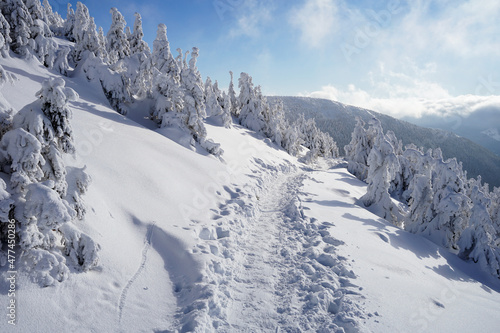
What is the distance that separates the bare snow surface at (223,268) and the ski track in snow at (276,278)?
3 centimetres

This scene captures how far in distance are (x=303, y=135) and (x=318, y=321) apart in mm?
75259

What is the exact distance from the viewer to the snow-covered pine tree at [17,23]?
53.7ft

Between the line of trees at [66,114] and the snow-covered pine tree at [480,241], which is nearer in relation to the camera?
the line of trees at [66,114]

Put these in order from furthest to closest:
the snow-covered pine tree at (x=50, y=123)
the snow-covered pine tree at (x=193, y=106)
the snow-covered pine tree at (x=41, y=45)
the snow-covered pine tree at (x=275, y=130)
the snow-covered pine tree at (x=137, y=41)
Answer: the snow-covered pine tree at (x=275, y=130), the snow-covered pine tree at (x=137, y=41), the snow-covered pine tree at (x=193, y=106), the snow-covered pine tree at (x=41, y=45), the snow-covered pine tree at (x=50, y=123)

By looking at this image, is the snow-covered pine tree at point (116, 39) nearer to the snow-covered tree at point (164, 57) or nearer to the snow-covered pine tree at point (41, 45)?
the snow-covered tree at point (164, 57)

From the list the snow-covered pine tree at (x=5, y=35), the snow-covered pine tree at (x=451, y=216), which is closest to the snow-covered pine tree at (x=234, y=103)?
the snow-covered pine tree at (x=5, y=35)

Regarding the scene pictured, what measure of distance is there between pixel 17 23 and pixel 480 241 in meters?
32.7

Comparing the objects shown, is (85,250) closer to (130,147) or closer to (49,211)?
(49,211)

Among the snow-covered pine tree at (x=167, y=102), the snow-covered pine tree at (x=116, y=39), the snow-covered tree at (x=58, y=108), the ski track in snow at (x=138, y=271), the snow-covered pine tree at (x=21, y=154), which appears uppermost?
the snow-covered pine tree at (x=116, y=39)

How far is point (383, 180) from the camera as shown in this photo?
18984 mm

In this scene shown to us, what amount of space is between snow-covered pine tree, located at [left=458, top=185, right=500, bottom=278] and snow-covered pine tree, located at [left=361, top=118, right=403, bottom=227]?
197 inches

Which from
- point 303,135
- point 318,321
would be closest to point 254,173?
point 318,321

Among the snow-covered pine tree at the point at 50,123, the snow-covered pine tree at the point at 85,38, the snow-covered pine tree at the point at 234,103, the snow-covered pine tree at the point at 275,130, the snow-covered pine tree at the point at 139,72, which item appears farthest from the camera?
the snow-covered pine tree at the point at 234,103

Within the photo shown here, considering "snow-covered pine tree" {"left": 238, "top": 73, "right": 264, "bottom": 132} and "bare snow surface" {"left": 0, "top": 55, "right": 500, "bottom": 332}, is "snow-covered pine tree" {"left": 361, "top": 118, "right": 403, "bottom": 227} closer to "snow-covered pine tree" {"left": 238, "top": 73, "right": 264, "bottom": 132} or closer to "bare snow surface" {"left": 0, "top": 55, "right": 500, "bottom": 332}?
"bare snow surface" {"left": 0, "top": 55, "right": 500, "bottom": 332}
